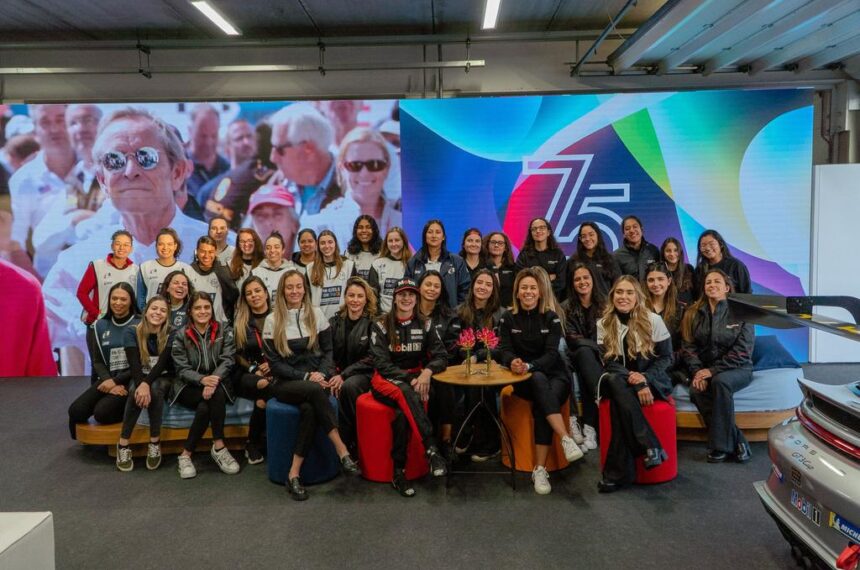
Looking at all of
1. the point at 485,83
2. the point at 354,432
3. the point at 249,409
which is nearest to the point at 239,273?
the point at 249,409

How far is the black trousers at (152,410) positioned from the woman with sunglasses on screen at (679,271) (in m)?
4.00

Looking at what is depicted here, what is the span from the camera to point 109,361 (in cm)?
421

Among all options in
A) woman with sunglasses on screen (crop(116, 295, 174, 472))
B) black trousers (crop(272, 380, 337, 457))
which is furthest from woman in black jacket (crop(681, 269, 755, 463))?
woman with sunglasses on screen (crop(116, 295, 174, 472))

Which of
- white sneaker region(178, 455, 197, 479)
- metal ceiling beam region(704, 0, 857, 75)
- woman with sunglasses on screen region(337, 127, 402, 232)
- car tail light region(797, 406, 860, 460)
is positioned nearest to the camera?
car tail light region(797, 406, 860, 460)

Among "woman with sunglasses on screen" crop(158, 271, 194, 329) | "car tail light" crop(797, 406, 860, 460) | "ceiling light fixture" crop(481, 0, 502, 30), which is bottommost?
"car tail light" crop(797, 406, 860, 460)

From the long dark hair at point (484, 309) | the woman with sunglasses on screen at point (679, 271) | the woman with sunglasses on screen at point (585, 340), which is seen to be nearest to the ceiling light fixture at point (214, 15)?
the long dark hair at point (484, 309)

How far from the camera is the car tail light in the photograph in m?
1.86

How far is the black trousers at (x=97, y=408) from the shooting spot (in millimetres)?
4055

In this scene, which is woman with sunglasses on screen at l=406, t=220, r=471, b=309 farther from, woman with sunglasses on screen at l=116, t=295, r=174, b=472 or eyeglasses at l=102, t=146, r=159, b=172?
eyeglasses at l=102, t=146, r=159, b=172

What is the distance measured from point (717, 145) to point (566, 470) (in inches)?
171

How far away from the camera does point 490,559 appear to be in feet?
8.93

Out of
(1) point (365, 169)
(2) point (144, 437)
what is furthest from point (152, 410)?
(1) point (365, 169)

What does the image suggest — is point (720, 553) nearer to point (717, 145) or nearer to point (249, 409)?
point (249, 409)

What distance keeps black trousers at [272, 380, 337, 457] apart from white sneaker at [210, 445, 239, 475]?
59 cm
